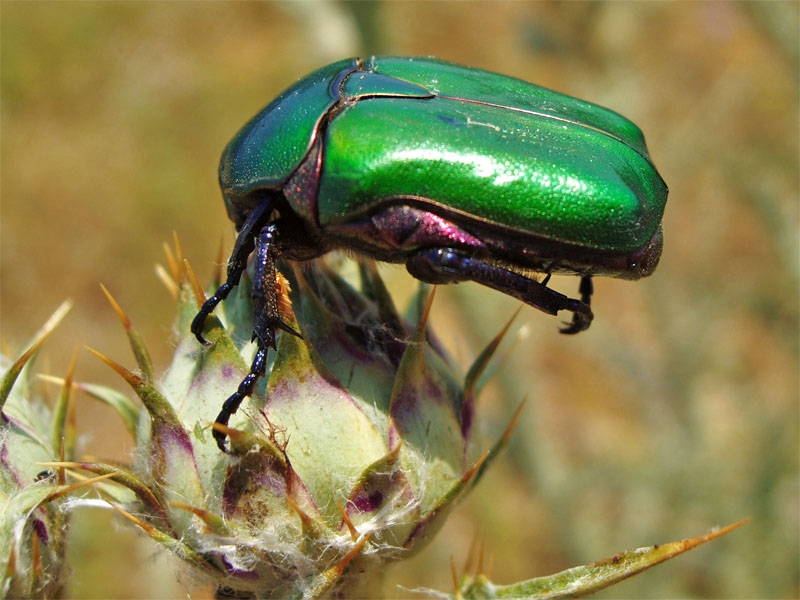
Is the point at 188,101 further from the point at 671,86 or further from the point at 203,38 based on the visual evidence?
the point at 671,86

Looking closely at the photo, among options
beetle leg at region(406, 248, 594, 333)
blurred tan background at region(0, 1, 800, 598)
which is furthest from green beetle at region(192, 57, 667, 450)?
blurred tan background at region(0, 1, 800, 598)

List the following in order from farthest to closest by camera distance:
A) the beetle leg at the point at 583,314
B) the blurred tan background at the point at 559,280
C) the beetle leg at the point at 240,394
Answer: the blurred tan background at the point at 559,280
the beetle leg at the point at 583,314
the beetle leg at the point at 240,394

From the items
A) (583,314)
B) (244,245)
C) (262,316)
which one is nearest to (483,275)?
(583,314)

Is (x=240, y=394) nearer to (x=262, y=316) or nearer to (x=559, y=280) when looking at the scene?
A: (x=262, y=316)

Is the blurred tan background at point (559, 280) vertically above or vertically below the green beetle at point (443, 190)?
below

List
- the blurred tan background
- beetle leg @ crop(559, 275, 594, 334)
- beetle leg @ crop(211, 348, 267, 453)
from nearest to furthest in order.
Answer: beetle leg @ crop(211, 348, 267, 453) → beetle leg @ crop(559, 275, 594, 334) → the blurred tan background

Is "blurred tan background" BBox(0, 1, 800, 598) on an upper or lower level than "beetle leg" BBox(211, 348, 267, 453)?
lower

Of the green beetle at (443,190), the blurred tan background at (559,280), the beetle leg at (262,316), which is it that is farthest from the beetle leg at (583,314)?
the beetle leg at (262,316)

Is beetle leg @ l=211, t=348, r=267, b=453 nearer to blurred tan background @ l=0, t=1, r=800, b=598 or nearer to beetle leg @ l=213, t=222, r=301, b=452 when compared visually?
beetle leg @ l=213, t=222, r=301, b=452

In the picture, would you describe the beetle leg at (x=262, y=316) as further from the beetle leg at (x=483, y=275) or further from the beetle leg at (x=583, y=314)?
the beetle leg at (x=583, y=314)

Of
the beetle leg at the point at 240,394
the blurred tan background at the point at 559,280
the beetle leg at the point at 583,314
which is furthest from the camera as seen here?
the blurred tan background at the point at 559,280
